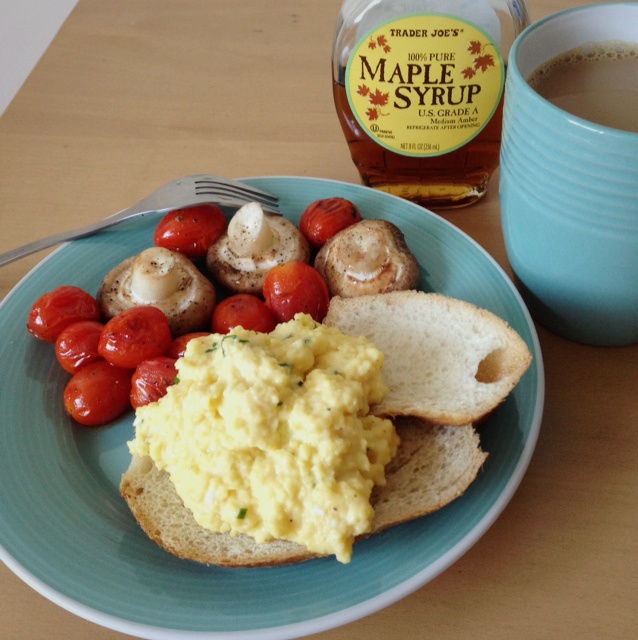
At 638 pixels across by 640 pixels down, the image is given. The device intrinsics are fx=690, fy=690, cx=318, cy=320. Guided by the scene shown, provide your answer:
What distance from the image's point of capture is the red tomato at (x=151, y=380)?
45.9 inches

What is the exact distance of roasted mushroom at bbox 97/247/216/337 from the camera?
1.31 m

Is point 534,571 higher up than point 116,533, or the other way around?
point 116,533

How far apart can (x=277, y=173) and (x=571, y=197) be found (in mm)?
900

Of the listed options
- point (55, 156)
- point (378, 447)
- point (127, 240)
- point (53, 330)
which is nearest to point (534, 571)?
point (378, 447)

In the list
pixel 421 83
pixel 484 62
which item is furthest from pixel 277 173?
pixel 484 62

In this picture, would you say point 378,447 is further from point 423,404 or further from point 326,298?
point 326,298

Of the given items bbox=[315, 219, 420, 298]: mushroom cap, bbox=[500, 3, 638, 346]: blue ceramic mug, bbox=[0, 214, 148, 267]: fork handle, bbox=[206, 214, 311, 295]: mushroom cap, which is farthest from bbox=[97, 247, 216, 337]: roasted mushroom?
bbox=[500, 3, 638, 346]: blue ceramic mug

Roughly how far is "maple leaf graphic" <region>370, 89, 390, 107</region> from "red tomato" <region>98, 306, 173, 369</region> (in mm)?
626

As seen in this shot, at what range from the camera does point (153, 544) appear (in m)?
1.02

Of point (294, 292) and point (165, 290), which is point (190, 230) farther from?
point (294, 292)

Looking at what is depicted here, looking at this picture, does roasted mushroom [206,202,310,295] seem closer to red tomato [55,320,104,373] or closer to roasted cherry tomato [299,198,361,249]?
roasted cherry tomato [299,198,361,249]

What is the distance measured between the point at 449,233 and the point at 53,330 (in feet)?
2.58

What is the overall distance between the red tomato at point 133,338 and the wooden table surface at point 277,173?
1.28 feet

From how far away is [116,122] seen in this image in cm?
195
